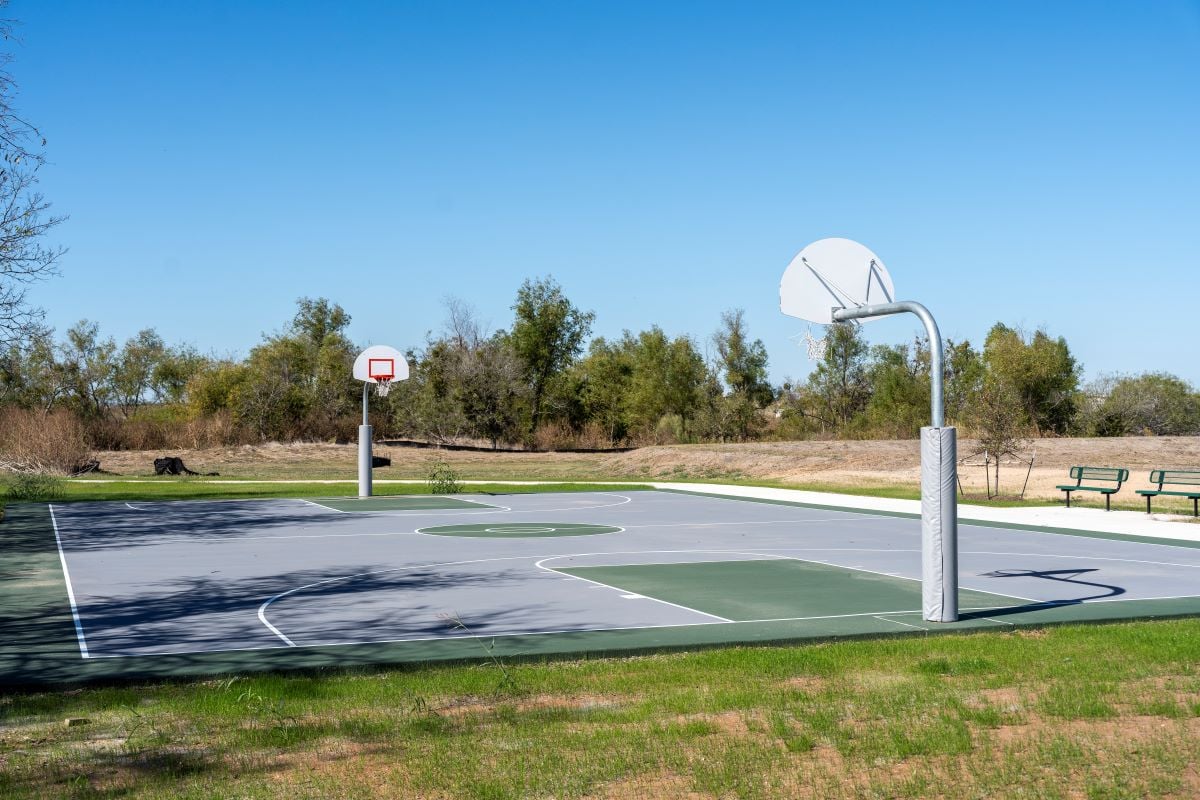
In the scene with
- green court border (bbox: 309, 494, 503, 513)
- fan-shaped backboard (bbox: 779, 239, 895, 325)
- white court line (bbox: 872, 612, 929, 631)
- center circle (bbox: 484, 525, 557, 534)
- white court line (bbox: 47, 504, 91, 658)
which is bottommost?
white court line (bbox: 47, 504, 91, 658)

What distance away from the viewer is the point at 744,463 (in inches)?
1442

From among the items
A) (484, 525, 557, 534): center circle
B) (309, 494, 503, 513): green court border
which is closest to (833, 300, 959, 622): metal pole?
(484, 525, 557, 534): center circle

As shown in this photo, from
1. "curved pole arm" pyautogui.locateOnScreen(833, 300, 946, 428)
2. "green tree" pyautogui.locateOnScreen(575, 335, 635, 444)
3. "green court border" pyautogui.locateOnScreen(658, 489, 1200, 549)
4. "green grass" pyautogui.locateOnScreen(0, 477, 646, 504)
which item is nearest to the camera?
"curved pole arm" pyautogui.locateOnScreen(833, 300, 946, 428)

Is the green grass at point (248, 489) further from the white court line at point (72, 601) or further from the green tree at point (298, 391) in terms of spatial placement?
the green tree at point (298, 391)

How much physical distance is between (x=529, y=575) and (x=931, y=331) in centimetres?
521

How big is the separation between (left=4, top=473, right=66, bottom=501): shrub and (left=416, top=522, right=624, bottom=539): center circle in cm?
1237

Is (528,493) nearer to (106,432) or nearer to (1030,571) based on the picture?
(1030,571)

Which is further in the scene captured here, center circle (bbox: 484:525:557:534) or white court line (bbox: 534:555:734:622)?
center circle (bbox: 484:525:557:534)

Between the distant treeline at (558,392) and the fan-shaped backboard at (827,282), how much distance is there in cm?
3211

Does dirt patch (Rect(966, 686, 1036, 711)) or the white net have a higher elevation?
the white net

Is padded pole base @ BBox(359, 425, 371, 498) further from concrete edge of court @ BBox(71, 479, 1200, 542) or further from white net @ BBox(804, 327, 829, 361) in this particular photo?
white net @ BBox(804, 327, 829, 361)

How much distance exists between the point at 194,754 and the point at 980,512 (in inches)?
692

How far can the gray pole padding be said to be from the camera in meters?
9.52

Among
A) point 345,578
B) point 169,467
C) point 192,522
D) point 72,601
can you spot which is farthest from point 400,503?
point 169,467
